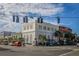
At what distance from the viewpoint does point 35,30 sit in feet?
13.5

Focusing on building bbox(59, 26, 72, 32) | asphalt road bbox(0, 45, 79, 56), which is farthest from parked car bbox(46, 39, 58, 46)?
building bbox(59, 26, 72, 32)

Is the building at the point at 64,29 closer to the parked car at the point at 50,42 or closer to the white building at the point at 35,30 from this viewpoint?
the white building at the point at 35,30

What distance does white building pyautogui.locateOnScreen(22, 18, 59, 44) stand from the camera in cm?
410

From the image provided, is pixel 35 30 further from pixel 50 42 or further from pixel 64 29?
pixel 64 29

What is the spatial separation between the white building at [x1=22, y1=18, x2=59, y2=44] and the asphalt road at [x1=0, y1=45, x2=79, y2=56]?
0.14 m

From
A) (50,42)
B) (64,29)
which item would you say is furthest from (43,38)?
(64,29)

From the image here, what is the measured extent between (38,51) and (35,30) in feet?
1.07

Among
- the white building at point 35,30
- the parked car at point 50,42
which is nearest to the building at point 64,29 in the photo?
the white building at point 35,30

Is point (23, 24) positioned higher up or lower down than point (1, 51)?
higher up

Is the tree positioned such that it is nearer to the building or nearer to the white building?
the white building

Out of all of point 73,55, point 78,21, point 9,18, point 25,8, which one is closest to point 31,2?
point 25,8

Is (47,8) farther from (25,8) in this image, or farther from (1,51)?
(1,51)

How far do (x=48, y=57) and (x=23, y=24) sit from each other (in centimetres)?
64

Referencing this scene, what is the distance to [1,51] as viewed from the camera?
4.11 meters
